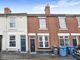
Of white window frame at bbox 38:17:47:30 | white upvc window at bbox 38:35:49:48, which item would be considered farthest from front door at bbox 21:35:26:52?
white window frame at bbox 38:17:47:30

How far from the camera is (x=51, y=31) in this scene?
122 feet

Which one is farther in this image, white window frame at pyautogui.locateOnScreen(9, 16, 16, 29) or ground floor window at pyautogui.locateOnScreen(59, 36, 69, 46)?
ground floor window at pyautogui.locateOnScreen(59, 36, 69, 46)

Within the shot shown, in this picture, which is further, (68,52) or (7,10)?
(7,10)

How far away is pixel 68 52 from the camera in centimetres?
3491

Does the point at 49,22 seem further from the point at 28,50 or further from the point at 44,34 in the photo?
the point at 28,50

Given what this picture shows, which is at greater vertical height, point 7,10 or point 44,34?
point 7,10

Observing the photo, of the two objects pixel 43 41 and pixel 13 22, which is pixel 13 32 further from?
pixel 43 41

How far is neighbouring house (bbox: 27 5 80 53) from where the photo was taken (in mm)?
36594

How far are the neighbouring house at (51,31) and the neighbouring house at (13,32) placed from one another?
3.33ft

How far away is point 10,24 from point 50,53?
27.5 feet

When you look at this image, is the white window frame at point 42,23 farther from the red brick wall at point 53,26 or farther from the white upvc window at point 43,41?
the white upvc window at point 43,41

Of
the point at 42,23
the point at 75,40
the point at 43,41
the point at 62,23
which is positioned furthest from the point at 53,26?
the point at 75,40

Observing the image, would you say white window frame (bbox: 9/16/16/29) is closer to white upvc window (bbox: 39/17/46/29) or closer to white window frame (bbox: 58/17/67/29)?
white upvc window (bbox: 39/17/46/29)

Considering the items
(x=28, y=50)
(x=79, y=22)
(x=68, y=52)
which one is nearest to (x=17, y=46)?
(x=28, y=50)
